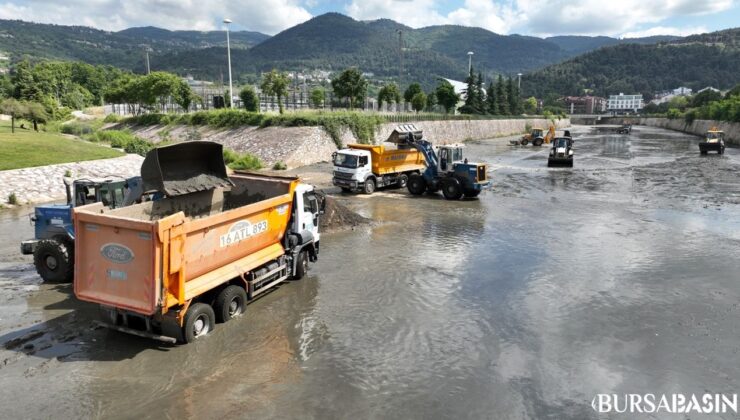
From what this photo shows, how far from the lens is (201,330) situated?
9.30 m

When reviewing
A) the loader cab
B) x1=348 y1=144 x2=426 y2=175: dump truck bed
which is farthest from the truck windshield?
the loader cab

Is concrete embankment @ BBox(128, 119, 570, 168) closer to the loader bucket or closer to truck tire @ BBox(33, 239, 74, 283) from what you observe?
truck tire @ BBox(33, 239, 74, 283)

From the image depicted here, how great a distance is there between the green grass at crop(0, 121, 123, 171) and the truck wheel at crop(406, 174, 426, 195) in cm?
1751

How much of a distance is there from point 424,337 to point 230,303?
3.97 meters

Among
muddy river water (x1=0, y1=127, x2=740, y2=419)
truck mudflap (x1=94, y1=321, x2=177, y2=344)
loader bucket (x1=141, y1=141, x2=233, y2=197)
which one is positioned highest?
loader bucket (x1=141, y1=141, x2=233, y2=197)

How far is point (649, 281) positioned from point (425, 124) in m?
48.1

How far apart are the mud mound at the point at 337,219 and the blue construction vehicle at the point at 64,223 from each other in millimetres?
7148

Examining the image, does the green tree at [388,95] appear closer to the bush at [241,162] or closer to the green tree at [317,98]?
the green tree at [317,98]

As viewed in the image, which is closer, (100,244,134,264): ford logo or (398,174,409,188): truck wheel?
(100,244,134,264): ford logo

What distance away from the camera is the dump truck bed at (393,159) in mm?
26172

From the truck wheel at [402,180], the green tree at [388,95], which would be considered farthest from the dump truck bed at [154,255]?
the green tree at [388,95]

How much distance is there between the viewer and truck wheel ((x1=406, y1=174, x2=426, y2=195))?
25.7 m

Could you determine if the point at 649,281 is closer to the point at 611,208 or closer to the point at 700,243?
the point at 700,243

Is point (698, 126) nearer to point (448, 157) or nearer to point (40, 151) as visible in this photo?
point (448, 157)
